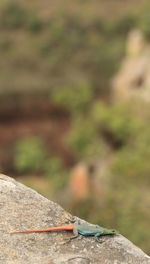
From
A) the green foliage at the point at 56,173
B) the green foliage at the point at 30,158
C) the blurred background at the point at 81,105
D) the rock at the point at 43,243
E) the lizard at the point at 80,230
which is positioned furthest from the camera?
the green foliage at the point at 30,158

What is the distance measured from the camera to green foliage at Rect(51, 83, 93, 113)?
32594mm

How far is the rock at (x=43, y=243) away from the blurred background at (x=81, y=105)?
11635mm

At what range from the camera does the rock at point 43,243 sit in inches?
202

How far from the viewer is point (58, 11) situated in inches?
1705

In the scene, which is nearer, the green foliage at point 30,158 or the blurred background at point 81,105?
the blurred background at point 81,105

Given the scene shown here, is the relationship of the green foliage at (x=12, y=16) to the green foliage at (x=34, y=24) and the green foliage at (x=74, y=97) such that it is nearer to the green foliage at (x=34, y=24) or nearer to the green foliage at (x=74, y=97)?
the green foliage at (x=34, y=24)

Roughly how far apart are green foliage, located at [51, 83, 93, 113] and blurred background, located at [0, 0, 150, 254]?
5 centimetres

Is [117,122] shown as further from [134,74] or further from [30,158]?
[134,74]

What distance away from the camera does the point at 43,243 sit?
5266 millimetres

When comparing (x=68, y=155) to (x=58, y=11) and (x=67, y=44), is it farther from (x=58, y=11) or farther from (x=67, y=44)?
(x=58, y=11)

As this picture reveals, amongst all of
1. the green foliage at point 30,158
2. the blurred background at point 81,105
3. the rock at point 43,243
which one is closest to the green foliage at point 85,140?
the blurred background at point 81,105

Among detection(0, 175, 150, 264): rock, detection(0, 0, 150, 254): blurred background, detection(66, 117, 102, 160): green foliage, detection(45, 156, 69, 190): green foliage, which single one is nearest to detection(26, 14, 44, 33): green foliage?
detection(0, 0, 150, 254): blurred background

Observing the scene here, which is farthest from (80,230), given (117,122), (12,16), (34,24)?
(12,16)

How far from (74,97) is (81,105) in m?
0.49
